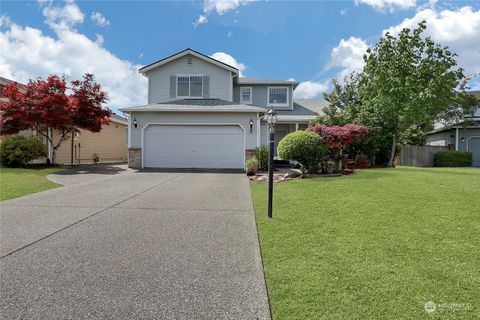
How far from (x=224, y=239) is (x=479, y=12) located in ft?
52.2

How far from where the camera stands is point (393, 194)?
22.3ft

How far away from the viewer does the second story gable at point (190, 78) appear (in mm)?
→ 17297

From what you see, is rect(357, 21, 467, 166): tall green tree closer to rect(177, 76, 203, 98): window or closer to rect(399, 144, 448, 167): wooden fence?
rect(399, 144, 448, 167): wooden fence

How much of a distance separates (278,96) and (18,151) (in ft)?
50.1

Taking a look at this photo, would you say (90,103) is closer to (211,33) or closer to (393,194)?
(211,33)

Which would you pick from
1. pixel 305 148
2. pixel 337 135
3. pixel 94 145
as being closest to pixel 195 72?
pixel 94 145

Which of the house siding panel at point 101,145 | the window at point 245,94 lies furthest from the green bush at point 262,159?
the house siding panel at point 101,145

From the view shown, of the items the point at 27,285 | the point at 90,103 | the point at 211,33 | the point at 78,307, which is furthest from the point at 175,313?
the point at 211,33

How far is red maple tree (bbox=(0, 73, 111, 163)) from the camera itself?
44.1ft

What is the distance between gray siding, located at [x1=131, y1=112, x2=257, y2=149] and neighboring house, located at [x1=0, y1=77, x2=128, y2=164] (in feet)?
13.7

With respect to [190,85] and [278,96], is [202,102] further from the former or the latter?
[278,96]

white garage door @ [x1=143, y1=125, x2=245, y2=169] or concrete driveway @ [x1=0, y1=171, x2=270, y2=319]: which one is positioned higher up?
white garage door @ [x1=143, y1=125, x2=245, y2=169]

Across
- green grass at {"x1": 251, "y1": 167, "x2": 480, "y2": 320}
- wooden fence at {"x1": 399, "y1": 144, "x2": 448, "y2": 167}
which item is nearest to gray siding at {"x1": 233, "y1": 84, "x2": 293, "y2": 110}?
wooden fence at {"x1": 399, "y1": 144, "x2": 448, "y2": 167}

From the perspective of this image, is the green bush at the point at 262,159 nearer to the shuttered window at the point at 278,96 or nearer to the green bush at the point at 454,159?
the shuttered window at the point at 278,96
